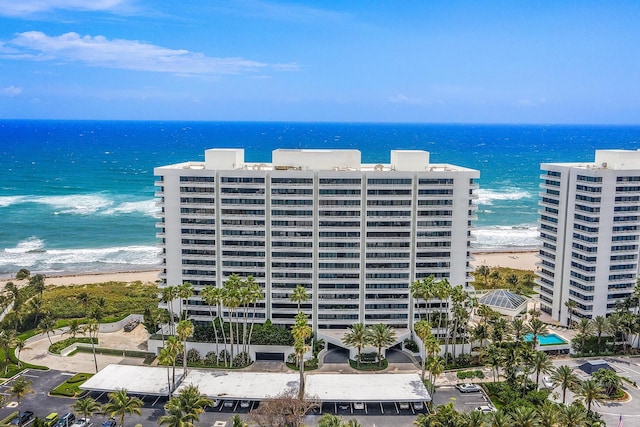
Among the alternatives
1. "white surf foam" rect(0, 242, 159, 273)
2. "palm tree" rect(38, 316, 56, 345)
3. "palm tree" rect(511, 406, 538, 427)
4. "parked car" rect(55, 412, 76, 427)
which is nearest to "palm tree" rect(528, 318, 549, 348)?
"palm tree" rect(511, 406, 538, 427)

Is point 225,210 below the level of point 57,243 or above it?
above

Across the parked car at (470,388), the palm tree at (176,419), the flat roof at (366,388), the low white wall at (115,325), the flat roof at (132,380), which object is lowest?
the parked car at (470,388)

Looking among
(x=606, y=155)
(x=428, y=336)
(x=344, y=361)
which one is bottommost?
(x=344, y=361)

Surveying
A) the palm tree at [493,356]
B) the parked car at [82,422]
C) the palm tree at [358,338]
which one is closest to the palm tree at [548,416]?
the palm tree at [493,356]

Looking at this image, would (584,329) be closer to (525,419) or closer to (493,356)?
(493,356)

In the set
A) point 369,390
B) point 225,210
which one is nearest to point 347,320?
point 369,390

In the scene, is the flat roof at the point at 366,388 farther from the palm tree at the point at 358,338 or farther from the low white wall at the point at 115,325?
the low white wall at the point at 115,325

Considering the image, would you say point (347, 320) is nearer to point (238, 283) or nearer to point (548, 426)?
point (238, 283)
